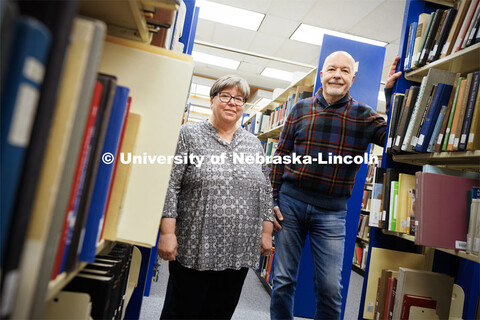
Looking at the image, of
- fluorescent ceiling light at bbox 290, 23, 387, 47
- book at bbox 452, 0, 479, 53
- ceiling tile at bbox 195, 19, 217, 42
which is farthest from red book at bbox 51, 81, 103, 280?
ceiling tile at bbox 195, 19, 217, 42

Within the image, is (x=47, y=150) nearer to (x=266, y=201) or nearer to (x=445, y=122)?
(x=266, y=201)

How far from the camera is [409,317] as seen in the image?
1.48m

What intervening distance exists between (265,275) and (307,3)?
327 centimetres

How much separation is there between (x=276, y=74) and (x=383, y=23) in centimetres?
299

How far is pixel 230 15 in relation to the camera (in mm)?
4961

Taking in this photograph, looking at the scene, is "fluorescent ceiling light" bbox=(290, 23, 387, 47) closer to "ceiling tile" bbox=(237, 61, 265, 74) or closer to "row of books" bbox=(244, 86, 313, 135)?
"row of books" bbox=(244, 86, 313, 135)

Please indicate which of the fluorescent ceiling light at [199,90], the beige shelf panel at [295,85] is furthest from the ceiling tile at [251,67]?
the fluorescent ceiling light at [199,90]

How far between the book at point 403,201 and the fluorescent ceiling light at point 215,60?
5635mm

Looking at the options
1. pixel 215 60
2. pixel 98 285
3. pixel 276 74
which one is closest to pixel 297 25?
pixel 276 74

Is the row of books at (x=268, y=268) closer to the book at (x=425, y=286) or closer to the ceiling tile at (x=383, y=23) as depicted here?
the book at (x=425, y=286)

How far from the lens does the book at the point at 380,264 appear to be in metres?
1.74

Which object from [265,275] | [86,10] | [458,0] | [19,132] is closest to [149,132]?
[86,10]

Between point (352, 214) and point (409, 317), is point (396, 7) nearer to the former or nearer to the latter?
point (352, 214)

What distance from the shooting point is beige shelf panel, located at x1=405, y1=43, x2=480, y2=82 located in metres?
1.34
